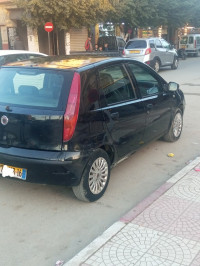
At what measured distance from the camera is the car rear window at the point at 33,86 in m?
3.81

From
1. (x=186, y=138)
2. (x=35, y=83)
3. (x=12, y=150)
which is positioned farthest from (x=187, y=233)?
(x=186, y=138)

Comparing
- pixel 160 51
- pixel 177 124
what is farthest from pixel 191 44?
pixel 177 124

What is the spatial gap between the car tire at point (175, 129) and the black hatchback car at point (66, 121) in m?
1.77

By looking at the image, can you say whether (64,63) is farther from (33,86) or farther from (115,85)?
(115,85)

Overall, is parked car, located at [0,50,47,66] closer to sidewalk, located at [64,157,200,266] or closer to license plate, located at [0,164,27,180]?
license plate, located at [0,164,27,180]

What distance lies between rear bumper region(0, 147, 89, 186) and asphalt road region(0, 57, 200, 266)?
41 centimetres

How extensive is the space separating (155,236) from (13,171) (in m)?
1.73

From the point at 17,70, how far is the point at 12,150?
3.38 ft

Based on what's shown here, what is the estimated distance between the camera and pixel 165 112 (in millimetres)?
5688

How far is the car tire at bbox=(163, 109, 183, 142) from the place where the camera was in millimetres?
6199

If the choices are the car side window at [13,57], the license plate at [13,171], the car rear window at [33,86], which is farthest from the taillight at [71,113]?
the car side window at [13,57]

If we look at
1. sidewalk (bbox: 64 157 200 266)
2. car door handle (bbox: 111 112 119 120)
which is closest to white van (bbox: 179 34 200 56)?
car door handle (bbox: 111 112 119 120)

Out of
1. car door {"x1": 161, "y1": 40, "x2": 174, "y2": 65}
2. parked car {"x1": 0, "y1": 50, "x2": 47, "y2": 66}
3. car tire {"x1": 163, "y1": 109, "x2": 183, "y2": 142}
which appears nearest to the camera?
car tire {"x1": 163, "y1": 109, "x2": 183, "y2": 142}

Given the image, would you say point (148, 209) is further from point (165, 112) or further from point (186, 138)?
point (186, 138)
